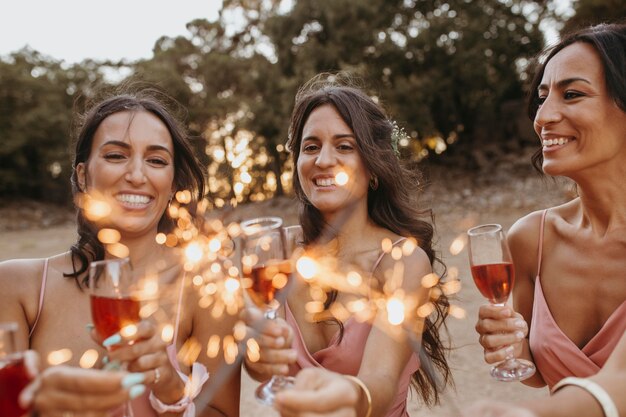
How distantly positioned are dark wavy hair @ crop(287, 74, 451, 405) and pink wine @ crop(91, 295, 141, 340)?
67.4 inches

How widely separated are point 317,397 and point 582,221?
203 centimetres

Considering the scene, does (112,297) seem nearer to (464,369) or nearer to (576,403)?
(576,403)

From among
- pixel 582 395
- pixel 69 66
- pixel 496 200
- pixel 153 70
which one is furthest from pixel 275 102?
pixel 582 395

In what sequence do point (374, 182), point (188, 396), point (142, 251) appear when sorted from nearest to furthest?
1. point (188, 396)
2. point (142, 251)
3. point (374, 182)

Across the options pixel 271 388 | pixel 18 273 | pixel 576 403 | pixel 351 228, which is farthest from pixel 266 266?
pixel 18 273

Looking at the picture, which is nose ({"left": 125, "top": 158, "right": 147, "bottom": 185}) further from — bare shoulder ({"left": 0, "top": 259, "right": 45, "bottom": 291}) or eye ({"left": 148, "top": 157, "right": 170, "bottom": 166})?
bare shoulder ({"left": 0, "top": 259, "right": 45, "bottom": 291})

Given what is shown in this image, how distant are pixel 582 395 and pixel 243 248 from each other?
3.68 feet

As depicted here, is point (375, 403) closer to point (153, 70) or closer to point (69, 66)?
point (153, 70)

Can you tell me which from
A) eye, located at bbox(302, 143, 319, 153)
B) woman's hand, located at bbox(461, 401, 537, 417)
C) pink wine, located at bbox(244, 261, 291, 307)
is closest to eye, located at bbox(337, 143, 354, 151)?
eye, located at bbox(302, 143, 319, 153)

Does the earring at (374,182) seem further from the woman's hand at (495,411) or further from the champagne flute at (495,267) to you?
the woman's hand at (495,411)

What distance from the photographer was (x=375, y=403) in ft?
6.68

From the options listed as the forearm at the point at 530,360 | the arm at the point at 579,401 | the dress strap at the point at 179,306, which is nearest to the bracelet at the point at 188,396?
the dress strap at the point at 179,306

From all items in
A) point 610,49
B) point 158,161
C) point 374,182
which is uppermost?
point 610,49

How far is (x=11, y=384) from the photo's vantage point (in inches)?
53.0
